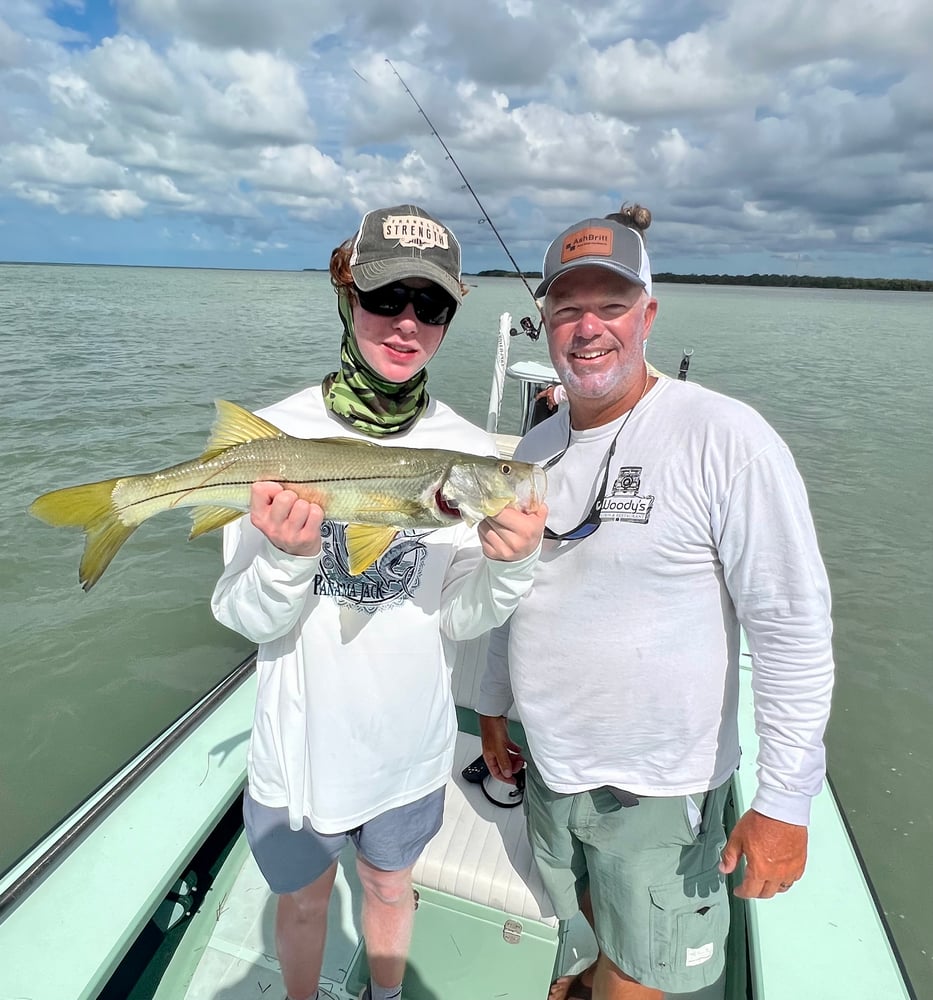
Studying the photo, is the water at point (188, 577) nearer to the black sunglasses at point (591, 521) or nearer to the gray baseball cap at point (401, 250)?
the black sunglasses at point (591, 521)

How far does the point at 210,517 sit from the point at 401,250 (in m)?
1.08

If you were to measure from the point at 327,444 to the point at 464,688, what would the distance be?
2.61m

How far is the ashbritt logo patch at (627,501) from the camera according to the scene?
208cm

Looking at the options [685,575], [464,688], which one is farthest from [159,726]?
[685,575]

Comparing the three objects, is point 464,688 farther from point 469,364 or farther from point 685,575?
point 469,364

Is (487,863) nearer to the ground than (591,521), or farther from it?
nearer to the ground

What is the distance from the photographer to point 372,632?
206 centimetres

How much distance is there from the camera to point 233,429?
2.16 meters

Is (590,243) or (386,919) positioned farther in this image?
(386,919)

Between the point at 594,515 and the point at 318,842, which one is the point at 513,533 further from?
the point at 318,842

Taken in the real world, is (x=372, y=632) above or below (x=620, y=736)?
above

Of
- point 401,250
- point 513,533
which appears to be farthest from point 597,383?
point 401,250

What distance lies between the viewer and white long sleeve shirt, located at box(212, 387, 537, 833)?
2.04 metres

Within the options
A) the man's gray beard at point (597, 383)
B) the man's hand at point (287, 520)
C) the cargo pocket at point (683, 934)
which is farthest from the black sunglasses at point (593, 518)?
the cargo pocket at point (683, 934)
